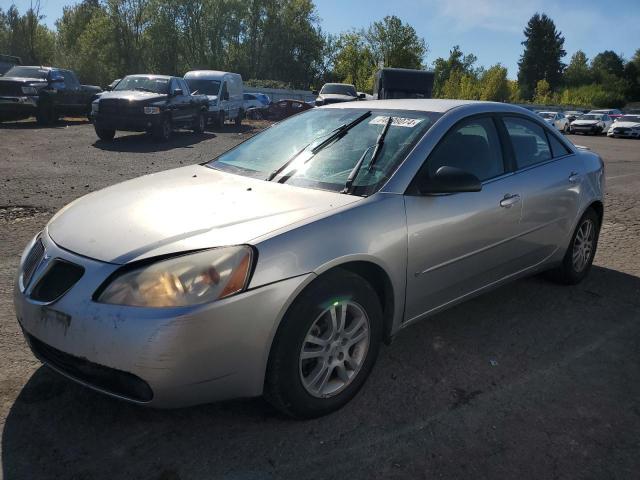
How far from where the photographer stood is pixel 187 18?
66.5 m

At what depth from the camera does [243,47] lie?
231ft

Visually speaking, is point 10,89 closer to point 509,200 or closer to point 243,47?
point 509,200

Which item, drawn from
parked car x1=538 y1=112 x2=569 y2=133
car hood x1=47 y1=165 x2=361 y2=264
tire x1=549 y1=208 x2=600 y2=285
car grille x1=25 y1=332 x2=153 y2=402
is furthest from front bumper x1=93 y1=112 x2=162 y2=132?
parked car x1=538 y1=112 x2=569 y2=133

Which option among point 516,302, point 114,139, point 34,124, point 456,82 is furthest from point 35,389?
point 456,82

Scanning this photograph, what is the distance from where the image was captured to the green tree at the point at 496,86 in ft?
213

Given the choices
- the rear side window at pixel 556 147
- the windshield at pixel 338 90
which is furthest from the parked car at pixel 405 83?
the rear side window at pixel 556 147

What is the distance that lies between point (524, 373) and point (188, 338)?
2015 mm

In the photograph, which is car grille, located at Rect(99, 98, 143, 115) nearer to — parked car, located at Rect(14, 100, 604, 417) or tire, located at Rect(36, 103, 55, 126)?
tire, located at Rect(36, 103, 55, 126)

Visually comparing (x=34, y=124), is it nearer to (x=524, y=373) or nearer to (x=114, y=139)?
(x=114, y=139)

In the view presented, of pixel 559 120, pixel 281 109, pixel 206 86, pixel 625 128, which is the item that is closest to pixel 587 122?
pixel 559 120

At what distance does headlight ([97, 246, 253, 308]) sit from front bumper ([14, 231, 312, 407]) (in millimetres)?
38

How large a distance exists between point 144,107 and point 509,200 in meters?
12.3

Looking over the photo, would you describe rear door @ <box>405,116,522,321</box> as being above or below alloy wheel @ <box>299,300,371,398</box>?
above

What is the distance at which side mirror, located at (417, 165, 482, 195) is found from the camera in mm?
2998
